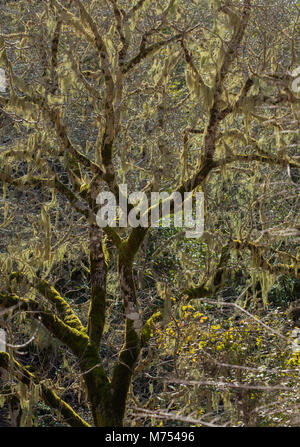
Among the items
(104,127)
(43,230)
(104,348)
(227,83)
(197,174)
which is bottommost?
(104,348)

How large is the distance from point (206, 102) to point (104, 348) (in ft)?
14.5

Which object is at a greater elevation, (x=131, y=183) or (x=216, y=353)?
(x=131, y=183)

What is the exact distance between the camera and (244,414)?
15.7 feet

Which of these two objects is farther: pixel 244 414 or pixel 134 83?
pixel 134 83

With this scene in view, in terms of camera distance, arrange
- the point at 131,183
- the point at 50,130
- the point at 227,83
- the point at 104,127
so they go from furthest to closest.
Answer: the point at 131,183, the point at 227,83, the point at 50,130, the point at 104,127

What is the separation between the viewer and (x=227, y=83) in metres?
5.91

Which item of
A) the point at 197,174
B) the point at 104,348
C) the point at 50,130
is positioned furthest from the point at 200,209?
the point at 104,348
